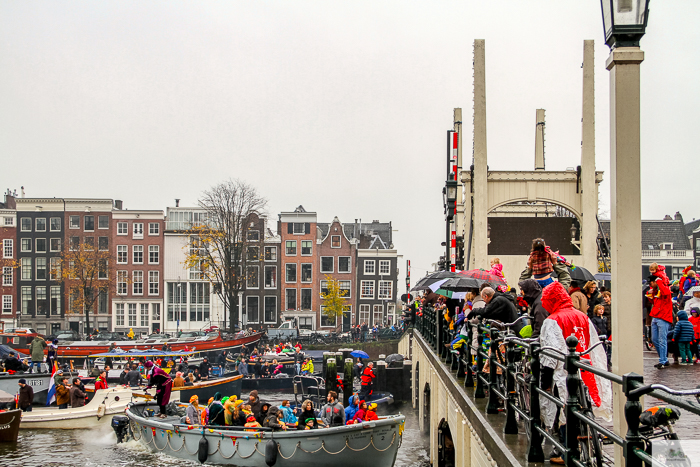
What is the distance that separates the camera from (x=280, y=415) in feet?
52.7

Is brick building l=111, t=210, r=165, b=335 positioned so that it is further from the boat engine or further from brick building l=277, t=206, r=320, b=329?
the boat engine

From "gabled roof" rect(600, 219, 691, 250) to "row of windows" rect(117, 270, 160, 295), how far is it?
36745mm

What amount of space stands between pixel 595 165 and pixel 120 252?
146 ft

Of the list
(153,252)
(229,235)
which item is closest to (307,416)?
(229,235)

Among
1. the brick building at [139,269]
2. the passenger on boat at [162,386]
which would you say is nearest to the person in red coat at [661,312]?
the passenger on boat at [162,386]

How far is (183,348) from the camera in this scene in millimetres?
38500

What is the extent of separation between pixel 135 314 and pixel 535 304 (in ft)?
172

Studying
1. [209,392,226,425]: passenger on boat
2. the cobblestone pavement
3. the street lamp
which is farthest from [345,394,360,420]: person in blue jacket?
the street lamp

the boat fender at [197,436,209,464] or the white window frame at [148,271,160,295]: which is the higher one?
the white window frame at [148,271,160,295]

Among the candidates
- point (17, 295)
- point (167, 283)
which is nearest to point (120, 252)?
point (167, 283)

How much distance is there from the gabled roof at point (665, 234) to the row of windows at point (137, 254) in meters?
36.5

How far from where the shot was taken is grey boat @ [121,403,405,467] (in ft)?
49.4

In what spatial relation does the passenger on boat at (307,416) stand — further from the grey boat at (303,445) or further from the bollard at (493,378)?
the bollard at (493,378)

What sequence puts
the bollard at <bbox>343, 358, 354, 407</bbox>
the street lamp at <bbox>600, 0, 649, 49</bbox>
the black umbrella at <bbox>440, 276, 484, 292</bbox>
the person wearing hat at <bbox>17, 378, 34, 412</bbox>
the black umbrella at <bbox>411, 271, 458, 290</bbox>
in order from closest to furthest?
the street lamp at <bbox>600, 0, 649, 49</bbox>, the black umbrella at <bbox>440, 276, 484, 292</bbox>, the black umbrella at <bbox>411, 271, 458, 290</bbox>, the person wearing hat at <bbox>17, 378, 34, 412</bbox>, the bollard at <bbox>343, 358, 354, 407</bbox>
